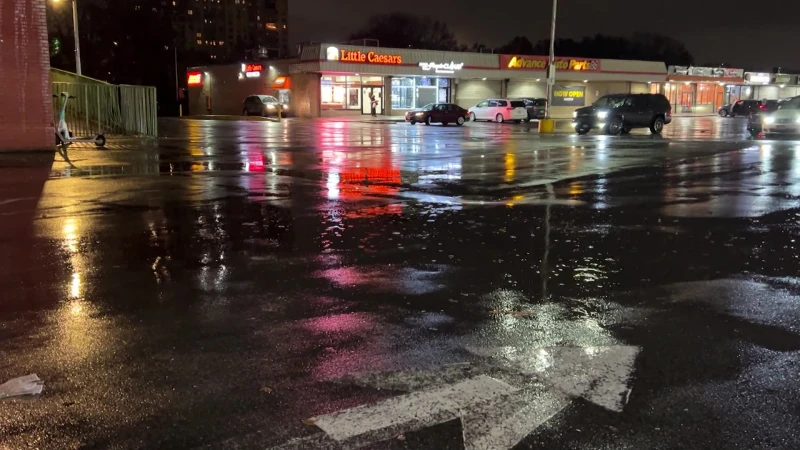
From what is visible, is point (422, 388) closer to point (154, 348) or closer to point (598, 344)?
point (598, 344)

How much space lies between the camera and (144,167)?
16.4m

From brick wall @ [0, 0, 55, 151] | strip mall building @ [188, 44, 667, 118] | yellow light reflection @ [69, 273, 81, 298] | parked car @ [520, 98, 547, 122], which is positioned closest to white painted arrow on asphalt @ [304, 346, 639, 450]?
yellow light reflection @ [69, 273, 81, 298]

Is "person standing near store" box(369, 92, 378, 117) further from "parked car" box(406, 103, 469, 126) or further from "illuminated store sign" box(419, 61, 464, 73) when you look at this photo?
"parked car" box(406, 103, 469, 126)

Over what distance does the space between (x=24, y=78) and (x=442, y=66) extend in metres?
41.4

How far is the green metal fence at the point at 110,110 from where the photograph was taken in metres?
25.7

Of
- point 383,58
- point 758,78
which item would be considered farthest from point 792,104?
point 758,78

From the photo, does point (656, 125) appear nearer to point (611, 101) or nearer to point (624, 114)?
point (624, 114)

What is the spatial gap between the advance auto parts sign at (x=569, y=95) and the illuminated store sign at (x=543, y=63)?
2292 millimetres

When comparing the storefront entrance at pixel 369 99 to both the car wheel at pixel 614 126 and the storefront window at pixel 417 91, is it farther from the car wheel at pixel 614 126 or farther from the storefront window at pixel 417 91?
the car wheel at pixel 614 126

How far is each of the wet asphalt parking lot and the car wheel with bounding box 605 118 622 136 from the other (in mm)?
20165

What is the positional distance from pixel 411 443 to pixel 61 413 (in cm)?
194

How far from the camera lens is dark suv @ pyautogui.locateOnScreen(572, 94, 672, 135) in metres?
31.3

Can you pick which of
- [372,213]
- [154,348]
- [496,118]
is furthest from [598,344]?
[496,118]

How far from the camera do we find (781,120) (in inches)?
1073
